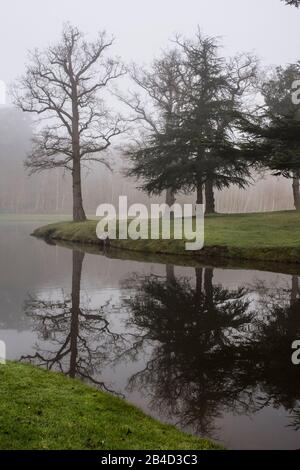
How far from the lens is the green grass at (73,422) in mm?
4312

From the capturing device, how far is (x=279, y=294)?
11961 millimetres

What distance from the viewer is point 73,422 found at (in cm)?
469

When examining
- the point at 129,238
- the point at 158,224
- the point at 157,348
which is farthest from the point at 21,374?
the point at 158,224

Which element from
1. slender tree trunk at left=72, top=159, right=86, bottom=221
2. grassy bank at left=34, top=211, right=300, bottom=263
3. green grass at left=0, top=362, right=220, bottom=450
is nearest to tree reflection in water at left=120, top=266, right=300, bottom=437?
green grass at left=0, top=362, right=220, bottom=450

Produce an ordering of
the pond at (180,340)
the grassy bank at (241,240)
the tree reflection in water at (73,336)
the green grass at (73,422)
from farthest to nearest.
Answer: the grassy bank at (241,240) → the tree reflection in water at (73,336) → the pond at (180,340) → the green grass at (73,422)

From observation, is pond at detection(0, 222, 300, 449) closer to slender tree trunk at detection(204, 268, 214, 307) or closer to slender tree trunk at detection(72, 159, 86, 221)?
slender tree trunk at detection(204, 268, 214, 307)

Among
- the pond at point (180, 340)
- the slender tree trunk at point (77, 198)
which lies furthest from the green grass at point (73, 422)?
the slender tree trunk at point (77, 198)

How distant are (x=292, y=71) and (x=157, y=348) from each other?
107 ft

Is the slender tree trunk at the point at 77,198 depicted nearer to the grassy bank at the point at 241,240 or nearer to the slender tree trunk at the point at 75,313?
the grassy bank at the point at 241,240

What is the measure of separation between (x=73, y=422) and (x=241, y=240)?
1617 centimetres

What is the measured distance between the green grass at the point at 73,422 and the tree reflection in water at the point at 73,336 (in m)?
0.87

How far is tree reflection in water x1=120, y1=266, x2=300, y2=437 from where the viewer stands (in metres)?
5.61


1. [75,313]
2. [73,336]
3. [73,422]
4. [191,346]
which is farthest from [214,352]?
[75,313]

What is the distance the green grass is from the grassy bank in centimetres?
1350
